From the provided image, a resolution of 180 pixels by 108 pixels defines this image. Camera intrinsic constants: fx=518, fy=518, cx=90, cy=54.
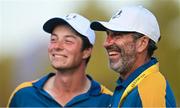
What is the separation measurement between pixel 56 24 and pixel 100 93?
0.54 m

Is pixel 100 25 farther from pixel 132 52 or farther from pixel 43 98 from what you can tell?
pixel 43 98

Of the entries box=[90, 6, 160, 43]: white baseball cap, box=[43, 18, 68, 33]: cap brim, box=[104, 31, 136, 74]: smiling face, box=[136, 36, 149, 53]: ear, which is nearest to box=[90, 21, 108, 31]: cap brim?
box=[90, 6, 160, 43]: white baseball cap

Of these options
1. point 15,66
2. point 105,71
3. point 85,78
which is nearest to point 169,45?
point 105,71

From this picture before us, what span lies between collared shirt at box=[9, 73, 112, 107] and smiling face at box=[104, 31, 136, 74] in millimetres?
478

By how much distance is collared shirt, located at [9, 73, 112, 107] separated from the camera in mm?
3244

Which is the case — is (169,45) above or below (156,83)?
below

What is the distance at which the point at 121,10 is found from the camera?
9.94ft

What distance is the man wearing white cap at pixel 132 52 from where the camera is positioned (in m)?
2.61

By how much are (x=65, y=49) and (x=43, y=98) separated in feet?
1.12

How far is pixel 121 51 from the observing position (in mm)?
2828

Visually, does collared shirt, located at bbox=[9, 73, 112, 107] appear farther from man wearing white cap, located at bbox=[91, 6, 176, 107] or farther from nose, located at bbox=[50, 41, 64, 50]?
man wearing white cap, located at bbox=[91, 6, 176, 107]

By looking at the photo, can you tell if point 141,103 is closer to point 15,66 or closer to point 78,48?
point 78,48

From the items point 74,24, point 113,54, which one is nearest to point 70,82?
point 74,24

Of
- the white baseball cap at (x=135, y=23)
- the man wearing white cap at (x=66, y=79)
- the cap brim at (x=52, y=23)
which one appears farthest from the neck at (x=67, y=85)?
the white baseball cap at (x=135, y=23)
